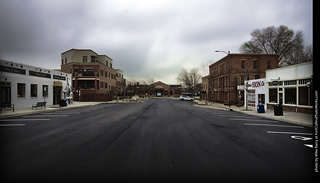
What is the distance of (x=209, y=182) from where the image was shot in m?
3.44

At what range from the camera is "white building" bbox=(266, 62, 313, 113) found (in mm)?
15305

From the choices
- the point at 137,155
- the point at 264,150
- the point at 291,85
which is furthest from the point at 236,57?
the point at 137,155

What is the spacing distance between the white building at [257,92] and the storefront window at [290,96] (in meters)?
3.02

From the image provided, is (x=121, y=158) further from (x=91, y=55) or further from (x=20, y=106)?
(x=91, y=55)

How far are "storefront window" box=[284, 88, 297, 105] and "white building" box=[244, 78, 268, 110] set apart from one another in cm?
302

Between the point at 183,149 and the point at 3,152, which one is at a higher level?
the point at 3,152

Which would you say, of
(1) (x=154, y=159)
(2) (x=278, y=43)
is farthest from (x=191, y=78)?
(1) (x=154, y=159)

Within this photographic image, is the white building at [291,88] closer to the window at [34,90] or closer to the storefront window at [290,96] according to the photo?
the storefront window at [290,96]

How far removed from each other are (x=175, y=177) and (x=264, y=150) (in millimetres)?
3856

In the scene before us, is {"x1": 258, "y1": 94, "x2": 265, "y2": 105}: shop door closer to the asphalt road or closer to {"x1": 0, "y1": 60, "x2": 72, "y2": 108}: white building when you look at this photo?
the asphalt road

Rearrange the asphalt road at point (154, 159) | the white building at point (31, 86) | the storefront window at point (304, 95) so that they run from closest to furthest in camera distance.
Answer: the asphalt road at point (154, 159) < the storefront window at point (304, 95) < the white building at point (31, 86)

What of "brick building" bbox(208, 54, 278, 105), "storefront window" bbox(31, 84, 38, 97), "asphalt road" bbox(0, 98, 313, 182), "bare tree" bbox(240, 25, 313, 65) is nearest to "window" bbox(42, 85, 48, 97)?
"storefront window" bbox(31, 84, 38, 97)

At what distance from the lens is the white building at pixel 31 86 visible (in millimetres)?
20020

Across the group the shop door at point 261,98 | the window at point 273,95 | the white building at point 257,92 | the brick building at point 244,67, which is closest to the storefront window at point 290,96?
the window at point 273,95
